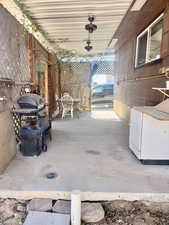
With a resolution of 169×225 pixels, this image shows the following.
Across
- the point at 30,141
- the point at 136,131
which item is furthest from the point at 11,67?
the point at 136,131

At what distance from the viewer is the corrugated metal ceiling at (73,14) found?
10.4 ft

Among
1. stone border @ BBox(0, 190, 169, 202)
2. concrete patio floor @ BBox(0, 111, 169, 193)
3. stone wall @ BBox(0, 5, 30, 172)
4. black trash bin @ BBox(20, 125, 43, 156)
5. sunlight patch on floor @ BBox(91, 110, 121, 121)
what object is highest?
stone wall @ BBox(0, 5, 30, 172)

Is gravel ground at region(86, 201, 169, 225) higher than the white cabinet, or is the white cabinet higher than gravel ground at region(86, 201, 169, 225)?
the white cabinet

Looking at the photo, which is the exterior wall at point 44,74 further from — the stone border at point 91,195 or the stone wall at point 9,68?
the stone border at point 91,195

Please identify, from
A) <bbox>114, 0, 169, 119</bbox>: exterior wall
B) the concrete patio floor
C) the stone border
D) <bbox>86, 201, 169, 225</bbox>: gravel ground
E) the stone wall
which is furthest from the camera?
<bbox>114, 0, 169, 119</bbox>: exterior wall

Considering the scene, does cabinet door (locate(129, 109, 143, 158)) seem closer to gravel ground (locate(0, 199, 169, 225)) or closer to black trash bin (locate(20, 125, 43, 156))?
gravel ground (locate(0, 199, 169, 225))

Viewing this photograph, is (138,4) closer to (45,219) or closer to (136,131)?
(136,131)

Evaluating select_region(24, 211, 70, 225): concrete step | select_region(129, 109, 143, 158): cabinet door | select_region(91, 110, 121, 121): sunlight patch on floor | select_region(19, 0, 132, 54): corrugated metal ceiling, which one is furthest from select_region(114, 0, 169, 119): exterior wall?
select_region(24, 211, 70, 225): concrete step

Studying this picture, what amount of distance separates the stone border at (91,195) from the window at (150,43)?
227 cm

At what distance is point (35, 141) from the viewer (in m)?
2.74

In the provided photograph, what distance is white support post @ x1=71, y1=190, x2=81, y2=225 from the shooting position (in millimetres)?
1547

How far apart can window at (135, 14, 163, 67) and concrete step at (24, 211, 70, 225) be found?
9.16 feet

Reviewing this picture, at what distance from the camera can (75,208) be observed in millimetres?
1558

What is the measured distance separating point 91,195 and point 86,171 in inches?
17.7
